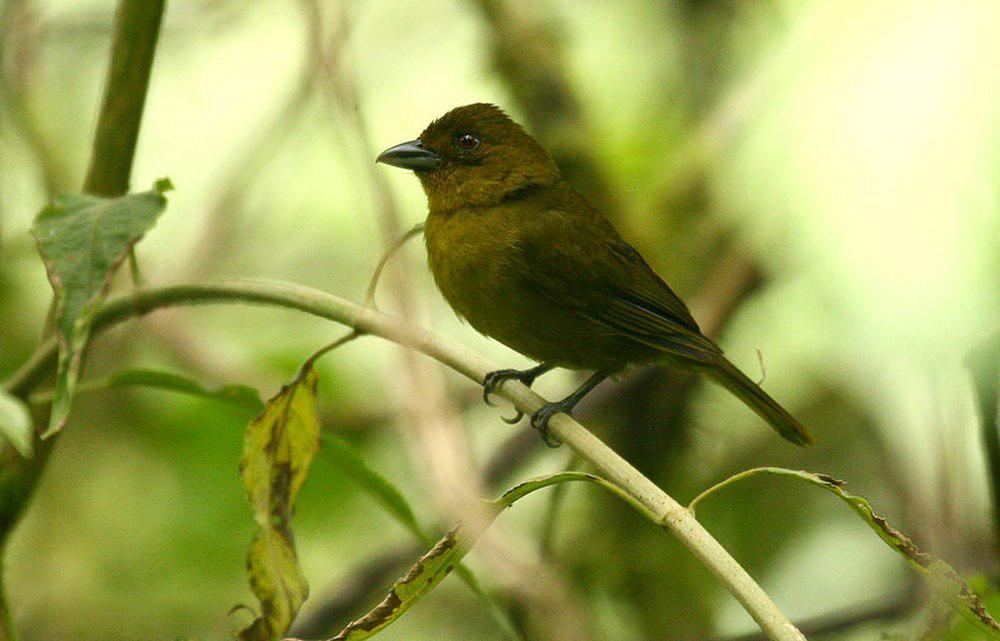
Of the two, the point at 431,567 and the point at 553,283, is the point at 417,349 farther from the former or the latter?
the point at 553,283

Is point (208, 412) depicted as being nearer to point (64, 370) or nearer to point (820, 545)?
point (820, 545)

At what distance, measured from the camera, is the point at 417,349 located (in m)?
1.65

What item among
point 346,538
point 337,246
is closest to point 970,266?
point 346,538

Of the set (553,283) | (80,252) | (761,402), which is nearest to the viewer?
(80,252)

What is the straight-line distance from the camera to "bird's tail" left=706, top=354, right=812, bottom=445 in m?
2.84

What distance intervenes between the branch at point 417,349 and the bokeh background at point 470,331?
0.64 metres

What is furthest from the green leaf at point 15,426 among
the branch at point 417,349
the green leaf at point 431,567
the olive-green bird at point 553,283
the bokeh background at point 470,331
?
the olive-green bird at point 553,283

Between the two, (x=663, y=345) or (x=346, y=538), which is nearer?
(x=663, y=345)

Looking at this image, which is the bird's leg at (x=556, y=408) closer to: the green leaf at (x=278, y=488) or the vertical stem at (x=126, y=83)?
the green leaf at (x=278, y=488)

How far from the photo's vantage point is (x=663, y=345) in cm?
296

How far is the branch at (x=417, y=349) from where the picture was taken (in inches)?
49.3

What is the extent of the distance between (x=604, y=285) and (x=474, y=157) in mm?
569

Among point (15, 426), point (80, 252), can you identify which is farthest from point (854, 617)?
point (15, 426)

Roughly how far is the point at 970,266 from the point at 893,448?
137cm
